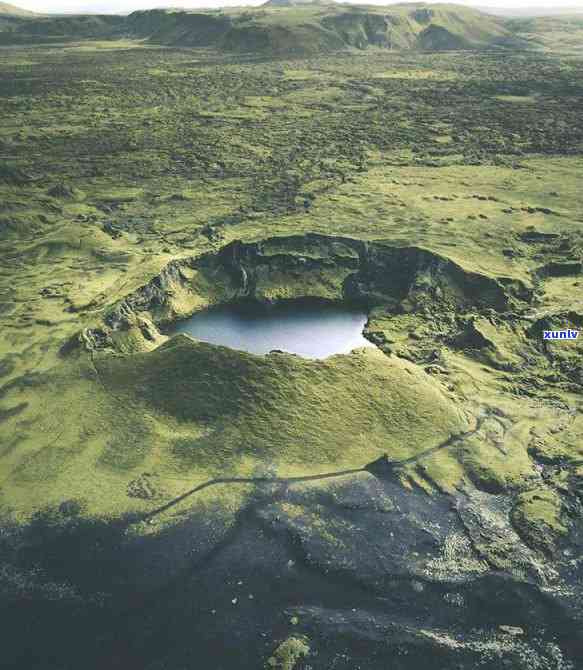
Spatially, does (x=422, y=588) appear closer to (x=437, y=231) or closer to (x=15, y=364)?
(x=15, y=364)

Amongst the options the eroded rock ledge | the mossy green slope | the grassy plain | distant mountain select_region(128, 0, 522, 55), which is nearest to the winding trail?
the mossy green slope

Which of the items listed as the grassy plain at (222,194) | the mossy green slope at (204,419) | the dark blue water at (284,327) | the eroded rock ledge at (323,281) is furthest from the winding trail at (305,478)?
the eroded rock ledge at (323,281)

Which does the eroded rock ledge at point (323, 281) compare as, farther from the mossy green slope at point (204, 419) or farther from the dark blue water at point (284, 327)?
the mossy green slope at point (204, 419)

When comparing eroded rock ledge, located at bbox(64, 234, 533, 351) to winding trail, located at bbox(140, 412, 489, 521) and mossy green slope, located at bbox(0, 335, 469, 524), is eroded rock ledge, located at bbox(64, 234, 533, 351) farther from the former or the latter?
winding trail, located at bbox(140, 412, 489, 521)

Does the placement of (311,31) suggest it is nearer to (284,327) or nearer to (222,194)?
(222,194)

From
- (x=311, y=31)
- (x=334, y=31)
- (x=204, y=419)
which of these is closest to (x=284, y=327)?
(x=204, y=419)

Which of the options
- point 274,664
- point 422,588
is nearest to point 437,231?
point 422,588
